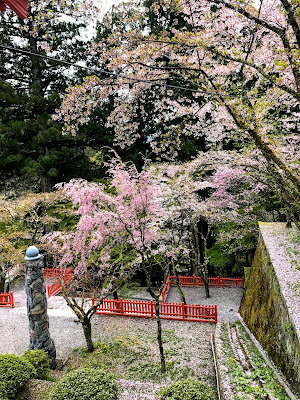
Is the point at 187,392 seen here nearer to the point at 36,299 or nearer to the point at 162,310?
the point at 36,299

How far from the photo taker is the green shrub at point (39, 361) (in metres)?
6.43

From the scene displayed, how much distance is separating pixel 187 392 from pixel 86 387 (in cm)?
179

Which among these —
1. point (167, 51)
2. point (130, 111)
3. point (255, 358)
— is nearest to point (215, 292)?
point (255, 358)

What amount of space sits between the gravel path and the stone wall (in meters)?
2.66

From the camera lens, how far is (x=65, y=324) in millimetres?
10719

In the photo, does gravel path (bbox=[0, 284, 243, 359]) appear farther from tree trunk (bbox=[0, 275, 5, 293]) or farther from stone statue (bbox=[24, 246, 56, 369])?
stone statue (bbox=[24, 246, 56, 369])

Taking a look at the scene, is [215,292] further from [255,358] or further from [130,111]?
[130,111]

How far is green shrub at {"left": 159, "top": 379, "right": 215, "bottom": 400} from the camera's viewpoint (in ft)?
14.9

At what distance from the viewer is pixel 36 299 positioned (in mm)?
7617

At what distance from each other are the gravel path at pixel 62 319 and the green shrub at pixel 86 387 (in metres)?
4.04

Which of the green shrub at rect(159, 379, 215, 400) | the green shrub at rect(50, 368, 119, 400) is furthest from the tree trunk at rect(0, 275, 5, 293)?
the green shrub at rect(159, 379, 215, 400)

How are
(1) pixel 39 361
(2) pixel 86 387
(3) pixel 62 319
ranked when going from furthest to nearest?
(3) pixel 62 319 < (1) pixel 39 361 < (2) pixel 86 387

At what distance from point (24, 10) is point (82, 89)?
4905mm

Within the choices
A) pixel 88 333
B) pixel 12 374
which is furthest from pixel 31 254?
pixel 88 333
